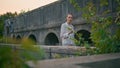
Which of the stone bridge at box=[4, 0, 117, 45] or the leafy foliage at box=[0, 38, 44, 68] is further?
the stone bridge at box=[4, 0, 117, 45]

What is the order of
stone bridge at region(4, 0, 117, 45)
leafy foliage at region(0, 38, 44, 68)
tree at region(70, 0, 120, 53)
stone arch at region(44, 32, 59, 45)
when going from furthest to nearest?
stone arch at region(44, 32, 59, 45)
stone bridge at region(4, 0, 117, 45)
tree at region(70, 0, 120, 53)
leafy foliage at region(0, 38, 44, 68)

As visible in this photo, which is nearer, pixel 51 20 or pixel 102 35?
pixel 102 35

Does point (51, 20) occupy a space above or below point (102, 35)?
above

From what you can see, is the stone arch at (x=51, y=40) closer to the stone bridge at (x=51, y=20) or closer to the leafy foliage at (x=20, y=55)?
the stone bridge at (x=51, y=20)

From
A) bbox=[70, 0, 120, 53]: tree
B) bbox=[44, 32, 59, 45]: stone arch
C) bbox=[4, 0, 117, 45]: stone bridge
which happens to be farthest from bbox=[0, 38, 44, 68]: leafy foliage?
bbox=[44, 32, 59, 45]: stone arch

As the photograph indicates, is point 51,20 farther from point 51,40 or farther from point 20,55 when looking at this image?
point 20,55

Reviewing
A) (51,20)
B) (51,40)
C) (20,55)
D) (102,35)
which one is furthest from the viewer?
(51,40)

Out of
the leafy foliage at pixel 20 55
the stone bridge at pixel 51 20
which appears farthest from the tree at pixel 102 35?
the stone bridge at pixel 51 20

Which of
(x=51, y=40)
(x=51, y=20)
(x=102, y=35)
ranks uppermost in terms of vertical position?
(x=51, y=20)

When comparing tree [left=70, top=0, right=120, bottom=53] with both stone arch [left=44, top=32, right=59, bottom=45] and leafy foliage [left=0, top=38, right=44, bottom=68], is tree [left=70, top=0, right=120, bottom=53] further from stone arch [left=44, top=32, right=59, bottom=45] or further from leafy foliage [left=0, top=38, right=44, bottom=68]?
stone arch [left=44, top=32, right=59, bottom=45]

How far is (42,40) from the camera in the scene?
21.1 meters

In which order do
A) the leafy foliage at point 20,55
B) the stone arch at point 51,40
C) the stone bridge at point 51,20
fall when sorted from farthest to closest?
the stone arch at point 51,40
the stone bridge at point 51,20
the leafy foliage at point 20,55

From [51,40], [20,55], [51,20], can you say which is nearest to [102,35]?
[20,55]

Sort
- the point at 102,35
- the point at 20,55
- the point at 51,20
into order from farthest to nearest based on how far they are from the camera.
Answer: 1. the point at 51,20
2. the point at 102,35
3. the point at 20,55
